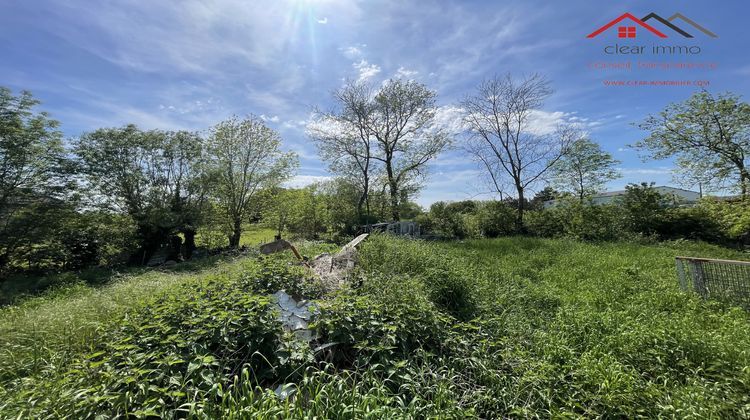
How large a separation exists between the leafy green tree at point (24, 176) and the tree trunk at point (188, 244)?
3.68 metres

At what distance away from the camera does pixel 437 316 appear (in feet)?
9.19

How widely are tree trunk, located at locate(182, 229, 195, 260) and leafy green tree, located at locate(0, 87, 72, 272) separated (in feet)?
12.1

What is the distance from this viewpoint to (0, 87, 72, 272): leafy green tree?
7277 mm

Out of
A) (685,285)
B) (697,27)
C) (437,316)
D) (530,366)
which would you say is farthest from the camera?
(697,27)

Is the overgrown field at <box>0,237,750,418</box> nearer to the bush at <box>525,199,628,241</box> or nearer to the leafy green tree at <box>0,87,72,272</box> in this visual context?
the leafy green tree at <box>0,87,72,272</box>

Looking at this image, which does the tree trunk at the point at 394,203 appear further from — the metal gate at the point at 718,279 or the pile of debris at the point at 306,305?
the metal gate at the point at 718,279

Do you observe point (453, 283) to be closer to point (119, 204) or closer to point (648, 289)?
point (648, 289)

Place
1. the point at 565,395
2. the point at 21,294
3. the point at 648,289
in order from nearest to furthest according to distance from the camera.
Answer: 1. the point at 565,395
2. the point at 648,289
3. the point at 21,294

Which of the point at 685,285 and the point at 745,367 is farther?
the point at 685,285

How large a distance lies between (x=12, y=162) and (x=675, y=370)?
13.4 metres

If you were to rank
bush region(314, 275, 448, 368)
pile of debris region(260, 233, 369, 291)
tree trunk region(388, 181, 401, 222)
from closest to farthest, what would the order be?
bush region(314, 275, 448, 368) < pile of debris region(260, 233, 369, 291) < tree trunk region(388, 181, 401, 222)

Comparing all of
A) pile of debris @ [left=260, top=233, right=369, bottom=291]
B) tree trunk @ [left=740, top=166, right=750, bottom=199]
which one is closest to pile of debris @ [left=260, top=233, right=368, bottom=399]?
pile of debris @ [left=260, top=233, right=369, bottom=291]

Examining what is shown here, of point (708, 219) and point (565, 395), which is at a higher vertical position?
point (708, 219)

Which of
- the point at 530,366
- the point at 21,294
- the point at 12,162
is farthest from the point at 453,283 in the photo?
the point at 12,162
